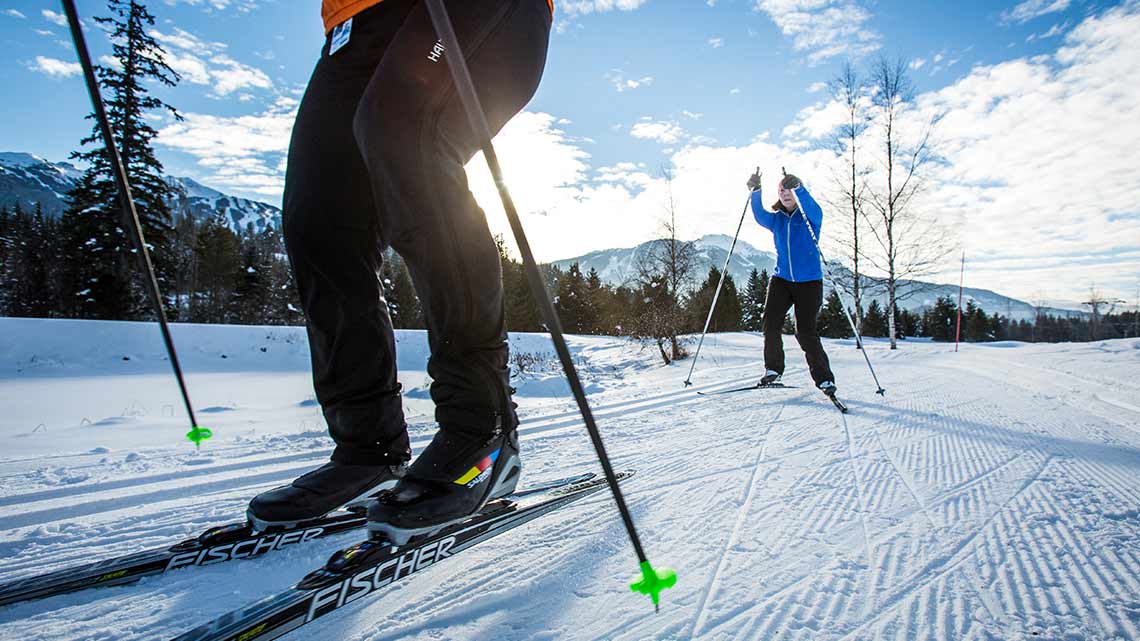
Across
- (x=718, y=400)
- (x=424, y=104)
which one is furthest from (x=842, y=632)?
(x=718, y=400)

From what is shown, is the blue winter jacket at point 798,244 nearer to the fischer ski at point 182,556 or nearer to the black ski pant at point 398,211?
the black ski pant at point 398,211

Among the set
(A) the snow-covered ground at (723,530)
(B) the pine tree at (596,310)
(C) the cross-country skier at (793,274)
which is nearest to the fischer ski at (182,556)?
(A) the snow-covered ground at (723,530)

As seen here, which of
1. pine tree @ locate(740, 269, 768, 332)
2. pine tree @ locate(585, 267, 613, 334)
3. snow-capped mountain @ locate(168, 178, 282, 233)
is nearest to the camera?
pine tree @ locate(585, 267, 613, 334)

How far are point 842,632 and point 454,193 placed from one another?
118 cm

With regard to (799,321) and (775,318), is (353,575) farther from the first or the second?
(775,318)

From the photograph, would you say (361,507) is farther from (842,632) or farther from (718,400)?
(718,400)

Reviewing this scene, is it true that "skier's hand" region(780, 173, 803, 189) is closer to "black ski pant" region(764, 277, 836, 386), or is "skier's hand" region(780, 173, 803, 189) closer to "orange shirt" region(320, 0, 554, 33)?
"black ski pant" region(764, 277, 836, 386)

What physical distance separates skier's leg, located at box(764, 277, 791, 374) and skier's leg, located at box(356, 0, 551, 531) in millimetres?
4033

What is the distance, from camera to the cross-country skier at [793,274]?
14.8ft

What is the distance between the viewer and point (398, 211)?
3.70 feet

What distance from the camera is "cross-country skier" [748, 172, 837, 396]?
4.52 metres

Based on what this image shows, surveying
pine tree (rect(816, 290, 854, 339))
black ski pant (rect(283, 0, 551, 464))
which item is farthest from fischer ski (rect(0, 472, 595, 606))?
pine tree (rect(816, 290, 854, 339))

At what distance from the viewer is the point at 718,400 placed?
3.96m

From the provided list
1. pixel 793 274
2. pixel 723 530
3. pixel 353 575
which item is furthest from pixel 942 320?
pixel 353 575
